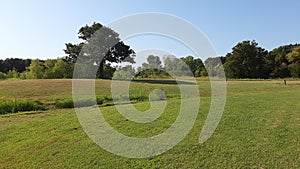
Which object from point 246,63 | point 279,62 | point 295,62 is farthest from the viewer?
point 279,62

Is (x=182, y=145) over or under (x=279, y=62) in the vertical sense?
under

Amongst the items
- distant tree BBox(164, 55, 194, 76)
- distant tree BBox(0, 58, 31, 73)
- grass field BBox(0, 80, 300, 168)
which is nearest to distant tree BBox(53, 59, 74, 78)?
distant tree BBox(0, 58, 31, 73)

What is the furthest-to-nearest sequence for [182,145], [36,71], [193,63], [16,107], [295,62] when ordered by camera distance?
[295,62], [36,71], [193,63], [16,107], [182,145]

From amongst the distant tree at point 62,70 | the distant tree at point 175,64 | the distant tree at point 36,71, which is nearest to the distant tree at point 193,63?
the distant tree at point 175,64

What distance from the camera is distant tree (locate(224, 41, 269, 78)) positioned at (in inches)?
2603

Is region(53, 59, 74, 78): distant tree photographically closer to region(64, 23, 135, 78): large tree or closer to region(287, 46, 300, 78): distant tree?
region(64, 23, 135, 78): large tree

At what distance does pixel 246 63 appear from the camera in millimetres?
66250

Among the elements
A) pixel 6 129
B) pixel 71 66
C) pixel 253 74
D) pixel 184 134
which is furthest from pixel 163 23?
pixel 253 74

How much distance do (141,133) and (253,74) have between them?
2441 inches

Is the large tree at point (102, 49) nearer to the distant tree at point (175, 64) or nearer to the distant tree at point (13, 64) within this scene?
the distant tree at point (175, 64)

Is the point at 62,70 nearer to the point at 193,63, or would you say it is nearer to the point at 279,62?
the point at 193,63

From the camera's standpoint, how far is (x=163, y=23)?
8461 millimetres

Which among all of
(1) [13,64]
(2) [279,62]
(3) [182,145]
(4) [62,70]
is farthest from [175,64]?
(1) [13,64]

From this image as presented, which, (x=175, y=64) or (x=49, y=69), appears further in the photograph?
(x=49, y=69)
